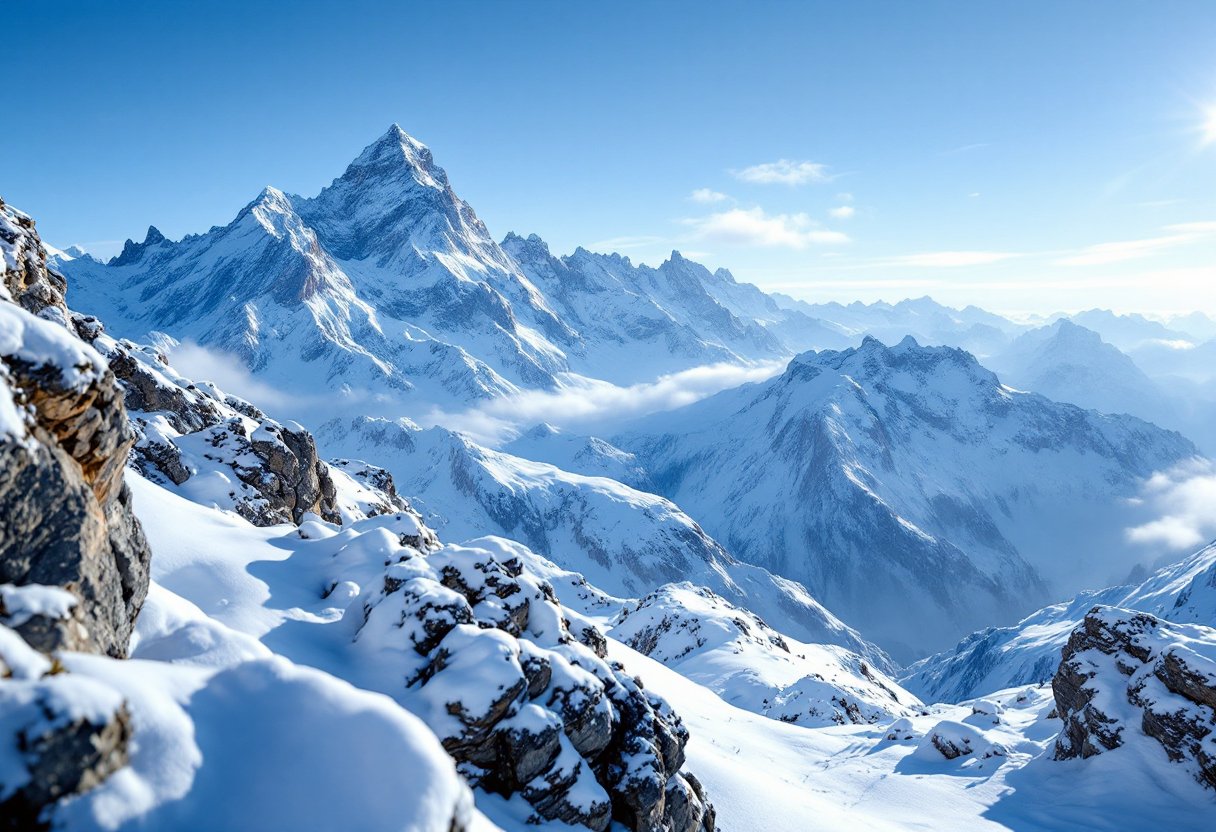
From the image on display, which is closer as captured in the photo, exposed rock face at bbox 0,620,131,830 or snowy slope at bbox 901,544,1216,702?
exposed rock face at bbox 0,620,131,830

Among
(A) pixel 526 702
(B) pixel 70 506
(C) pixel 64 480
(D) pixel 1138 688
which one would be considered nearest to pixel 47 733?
(B) pixel 70 506

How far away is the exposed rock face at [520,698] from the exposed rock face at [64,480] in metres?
7.18

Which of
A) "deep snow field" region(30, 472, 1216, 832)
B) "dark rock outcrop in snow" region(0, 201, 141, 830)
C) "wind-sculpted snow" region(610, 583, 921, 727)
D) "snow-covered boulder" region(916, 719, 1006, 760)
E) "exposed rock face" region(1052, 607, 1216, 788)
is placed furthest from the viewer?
"wind-sculpted snow" region(610, 583, 921, 727)

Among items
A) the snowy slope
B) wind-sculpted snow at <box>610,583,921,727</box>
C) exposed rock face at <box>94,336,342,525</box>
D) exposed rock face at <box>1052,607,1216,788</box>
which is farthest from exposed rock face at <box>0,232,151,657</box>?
the snowy slope

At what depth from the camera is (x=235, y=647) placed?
1345 cm

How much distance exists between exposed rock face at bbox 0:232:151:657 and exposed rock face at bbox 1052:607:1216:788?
52.8m

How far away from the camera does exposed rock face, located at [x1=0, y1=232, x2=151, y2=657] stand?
946cm

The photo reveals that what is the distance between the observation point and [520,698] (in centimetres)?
1680

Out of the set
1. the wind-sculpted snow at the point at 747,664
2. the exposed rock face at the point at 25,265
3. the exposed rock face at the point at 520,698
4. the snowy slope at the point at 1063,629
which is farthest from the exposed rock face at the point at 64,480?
the snowy slope at the point at 1063,629

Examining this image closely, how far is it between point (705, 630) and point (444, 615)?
91.0 meters

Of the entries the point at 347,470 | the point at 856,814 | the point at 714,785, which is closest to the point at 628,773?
the point at 714,785

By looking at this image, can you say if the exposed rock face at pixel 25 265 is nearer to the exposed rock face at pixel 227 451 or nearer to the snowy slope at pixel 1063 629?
the exposed rock face at pixel 227 451

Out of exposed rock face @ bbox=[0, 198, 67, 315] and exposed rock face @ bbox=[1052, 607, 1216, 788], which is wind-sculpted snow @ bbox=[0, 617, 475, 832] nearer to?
Result: exposed rock face @ bbox=[0, 198, 67, 315]

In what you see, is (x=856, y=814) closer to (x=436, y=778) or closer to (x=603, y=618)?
(x=436, y=778)
